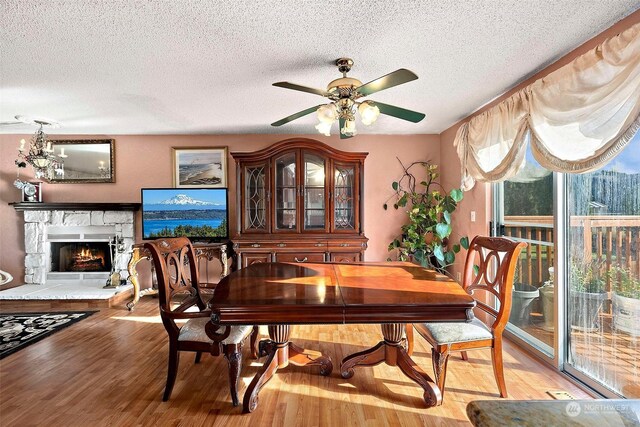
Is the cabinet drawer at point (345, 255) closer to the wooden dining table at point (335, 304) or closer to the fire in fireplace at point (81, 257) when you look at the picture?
the wooden dining table at point (335, 304)

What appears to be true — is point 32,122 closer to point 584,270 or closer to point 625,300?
point 584,270

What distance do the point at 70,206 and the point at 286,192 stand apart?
2.72m

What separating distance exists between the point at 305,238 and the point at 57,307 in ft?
9.62

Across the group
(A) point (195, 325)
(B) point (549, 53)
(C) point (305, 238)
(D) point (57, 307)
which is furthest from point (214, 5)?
(D) point (57, 307)

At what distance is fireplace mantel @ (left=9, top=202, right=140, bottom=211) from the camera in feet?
13.3

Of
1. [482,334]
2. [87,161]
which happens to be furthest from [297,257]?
[87,161]

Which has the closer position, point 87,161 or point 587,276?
point 587,276

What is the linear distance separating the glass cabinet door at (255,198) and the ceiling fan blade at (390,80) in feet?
7.06

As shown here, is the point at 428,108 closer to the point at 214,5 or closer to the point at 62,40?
the point at 214,5

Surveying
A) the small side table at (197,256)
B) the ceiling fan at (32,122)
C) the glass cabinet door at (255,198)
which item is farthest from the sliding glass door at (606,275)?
the ceiling fan at (32,122)

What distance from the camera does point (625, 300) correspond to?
1888mm

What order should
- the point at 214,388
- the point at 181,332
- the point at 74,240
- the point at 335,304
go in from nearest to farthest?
the point at 335,304, the point at 181,332, the point at 214,388, the point at 74,240

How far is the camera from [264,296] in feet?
5.22

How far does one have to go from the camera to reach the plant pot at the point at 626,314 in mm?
1825
